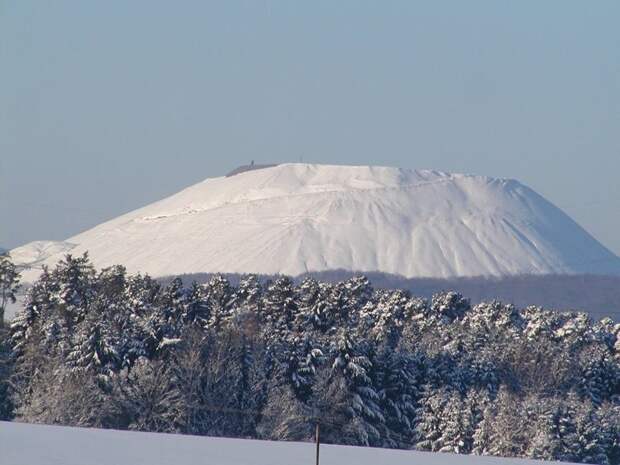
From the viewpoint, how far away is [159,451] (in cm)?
1586

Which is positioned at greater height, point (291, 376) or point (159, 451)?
point (159, 451)

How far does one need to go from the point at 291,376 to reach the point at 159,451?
4441 centimetres

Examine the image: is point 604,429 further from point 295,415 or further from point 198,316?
point 198,316

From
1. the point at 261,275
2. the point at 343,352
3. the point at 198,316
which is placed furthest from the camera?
the point at 261,275

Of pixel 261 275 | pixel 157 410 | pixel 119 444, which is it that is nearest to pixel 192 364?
pixel 157 410

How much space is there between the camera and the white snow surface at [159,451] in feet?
48.6

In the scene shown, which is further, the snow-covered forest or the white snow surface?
the snow-covered forest

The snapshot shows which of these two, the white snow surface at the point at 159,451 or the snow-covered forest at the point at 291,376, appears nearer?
the white snow surface at the point at 159,451

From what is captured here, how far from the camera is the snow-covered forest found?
52.9m

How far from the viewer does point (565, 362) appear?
6869cm

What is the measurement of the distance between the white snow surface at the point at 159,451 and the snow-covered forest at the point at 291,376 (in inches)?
1307

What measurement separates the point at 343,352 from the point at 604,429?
12729 mm

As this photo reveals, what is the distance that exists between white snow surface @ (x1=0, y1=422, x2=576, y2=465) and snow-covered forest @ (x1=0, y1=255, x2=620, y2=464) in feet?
109

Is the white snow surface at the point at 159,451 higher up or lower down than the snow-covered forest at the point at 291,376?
higher up
